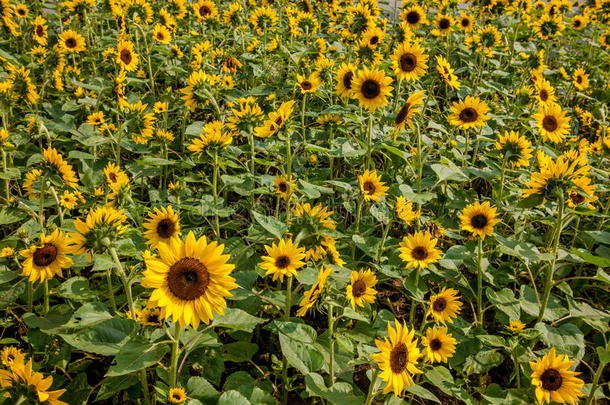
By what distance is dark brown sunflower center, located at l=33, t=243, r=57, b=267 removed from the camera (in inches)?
86.6

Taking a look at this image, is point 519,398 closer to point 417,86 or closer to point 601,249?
point 601,249

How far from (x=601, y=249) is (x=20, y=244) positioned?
3.64 metres

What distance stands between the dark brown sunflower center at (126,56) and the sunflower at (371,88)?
2343 millimetres

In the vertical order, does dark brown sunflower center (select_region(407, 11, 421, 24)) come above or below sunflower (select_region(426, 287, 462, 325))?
above

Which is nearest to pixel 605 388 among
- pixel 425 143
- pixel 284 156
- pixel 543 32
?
pixel 425 143

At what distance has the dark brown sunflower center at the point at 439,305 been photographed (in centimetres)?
250

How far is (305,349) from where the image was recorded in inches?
83.2

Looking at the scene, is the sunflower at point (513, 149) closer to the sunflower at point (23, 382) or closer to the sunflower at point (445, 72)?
the sunflower at point (445, 72)

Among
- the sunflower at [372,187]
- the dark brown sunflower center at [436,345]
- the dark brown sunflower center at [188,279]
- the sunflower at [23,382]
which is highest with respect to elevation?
the dark brown sunflower center at [188,279]

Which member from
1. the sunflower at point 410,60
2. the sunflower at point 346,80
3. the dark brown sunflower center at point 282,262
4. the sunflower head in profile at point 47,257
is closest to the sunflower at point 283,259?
the dark brown sunflower center at point 282,262

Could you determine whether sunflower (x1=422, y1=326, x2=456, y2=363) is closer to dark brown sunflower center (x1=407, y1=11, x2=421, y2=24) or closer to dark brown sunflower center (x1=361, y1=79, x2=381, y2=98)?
dark brown sunflower center (x1=361, y1=79, x2=381, y2=98)

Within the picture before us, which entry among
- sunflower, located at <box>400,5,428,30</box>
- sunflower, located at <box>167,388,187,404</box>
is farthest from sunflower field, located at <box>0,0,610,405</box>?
sunflower, located at <box>400,5,428,30</box>

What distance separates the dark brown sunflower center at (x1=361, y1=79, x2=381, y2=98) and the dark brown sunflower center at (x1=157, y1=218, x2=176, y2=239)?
1626 millimetres

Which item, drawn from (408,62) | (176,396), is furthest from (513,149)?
(176,396)
